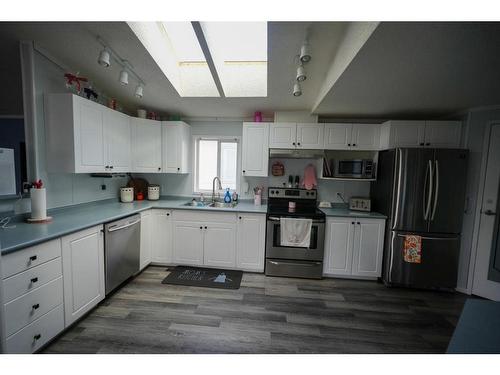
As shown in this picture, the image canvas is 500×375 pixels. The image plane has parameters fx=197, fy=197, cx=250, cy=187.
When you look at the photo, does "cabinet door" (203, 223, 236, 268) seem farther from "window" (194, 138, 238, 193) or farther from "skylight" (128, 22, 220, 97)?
"skylight" (128, 22, 220, 97)

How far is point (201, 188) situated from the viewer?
3.57 m

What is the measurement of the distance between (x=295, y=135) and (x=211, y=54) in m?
1.56

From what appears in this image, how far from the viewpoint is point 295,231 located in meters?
2.67

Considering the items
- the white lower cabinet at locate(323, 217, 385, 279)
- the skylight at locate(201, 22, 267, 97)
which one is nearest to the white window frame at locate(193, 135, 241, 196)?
the skylight at locate(201, 22, 267, 97)

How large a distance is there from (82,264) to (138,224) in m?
0.83

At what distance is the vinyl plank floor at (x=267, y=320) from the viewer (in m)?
1.66

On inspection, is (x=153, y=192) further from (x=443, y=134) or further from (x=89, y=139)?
(x=443, y=134)

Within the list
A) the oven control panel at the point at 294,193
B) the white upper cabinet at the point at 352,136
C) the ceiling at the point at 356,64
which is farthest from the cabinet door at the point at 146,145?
the white upper cabinet at the point at 352,136

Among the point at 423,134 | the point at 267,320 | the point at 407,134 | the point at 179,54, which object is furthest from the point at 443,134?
the point at 179,54

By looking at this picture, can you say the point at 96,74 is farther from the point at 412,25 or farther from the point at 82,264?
the point at 412,25

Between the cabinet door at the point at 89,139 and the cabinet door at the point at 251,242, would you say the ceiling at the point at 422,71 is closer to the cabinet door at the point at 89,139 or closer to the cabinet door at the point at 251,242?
the cabinet door at the point at 251,242

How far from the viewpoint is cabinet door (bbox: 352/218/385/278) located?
2.67m

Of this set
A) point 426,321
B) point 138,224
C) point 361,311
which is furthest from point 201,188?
point 426,321

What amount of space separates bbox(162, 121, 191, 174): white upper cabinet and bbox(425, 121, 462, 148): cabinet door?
3.52m
